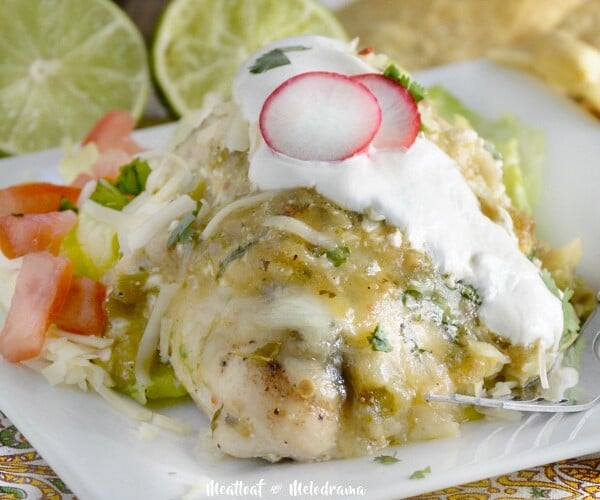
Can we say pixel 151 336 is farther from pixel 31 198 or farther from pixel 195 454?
pixel 31 198

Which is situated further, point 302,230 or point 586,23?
point 586,23

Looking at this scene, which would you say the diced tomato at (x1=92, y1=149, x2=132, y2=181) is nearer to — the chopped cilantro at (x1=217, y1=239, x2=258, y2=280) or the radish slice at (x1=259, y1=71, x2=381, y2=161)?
the radish slice at (x1=259, y1=71, x2=381, y2=161)

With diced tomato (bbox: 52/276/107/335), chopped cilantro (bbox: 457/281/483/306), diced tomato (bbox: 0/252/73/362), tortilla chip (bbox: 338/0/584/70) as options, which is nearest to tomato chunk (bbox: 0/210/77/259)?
diced tomato (bbox: 0/252/73/362)

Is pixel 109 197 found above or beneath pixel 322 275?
beneath

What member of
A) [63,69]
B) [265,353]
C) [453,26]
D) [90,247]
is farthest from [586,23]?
[265,353]

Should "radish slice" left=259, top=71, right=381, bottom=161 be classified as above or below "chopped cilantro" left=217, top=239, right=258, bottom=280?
above

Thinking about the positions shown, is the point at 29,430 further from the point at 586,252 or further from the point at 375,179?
the point at 586,252
